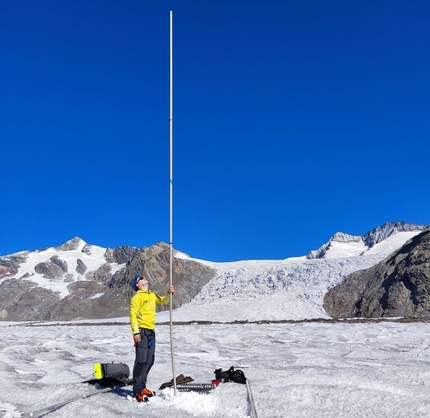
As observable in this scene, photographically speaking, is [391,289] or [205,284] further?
[205,284]

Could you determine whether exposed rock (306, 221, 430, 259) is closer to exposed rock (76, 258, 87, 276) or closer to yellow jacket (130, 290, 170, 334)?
exposed rock (76, 258, 87, 276)

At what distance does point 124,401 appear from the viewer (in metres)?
7.72

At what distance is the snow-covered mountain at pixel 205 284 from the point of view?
169ft

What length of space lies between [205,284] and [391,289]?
30.9 meters

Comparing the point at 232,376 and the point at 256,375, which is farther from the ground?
the point at 232,376

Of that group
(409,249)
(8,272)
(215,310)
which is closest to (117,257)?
(8,272)

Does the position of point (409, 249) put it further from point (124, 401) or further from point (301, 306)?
point (124, 401)

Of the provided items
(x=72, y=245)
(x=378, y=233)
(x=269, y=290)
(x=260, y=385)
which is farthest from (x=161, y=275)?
(x=378, y=233)

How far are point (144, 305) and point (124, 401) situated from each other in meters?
1.63

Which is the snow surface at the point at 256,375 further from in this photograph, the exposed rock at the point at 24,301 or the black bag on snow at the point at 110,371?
the exposed rock at the point at 24,301

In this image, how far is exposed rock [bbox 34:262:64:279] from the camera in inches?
4569

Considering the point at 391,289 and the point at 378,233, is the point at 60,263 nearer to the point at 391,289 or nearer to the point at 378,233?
the point at 391,289

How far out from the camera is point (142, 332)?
8.13m

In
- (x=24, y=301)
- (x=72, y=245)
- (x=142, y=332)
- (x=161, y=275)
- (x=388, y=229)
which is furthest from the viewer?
(x=388, y=229)
